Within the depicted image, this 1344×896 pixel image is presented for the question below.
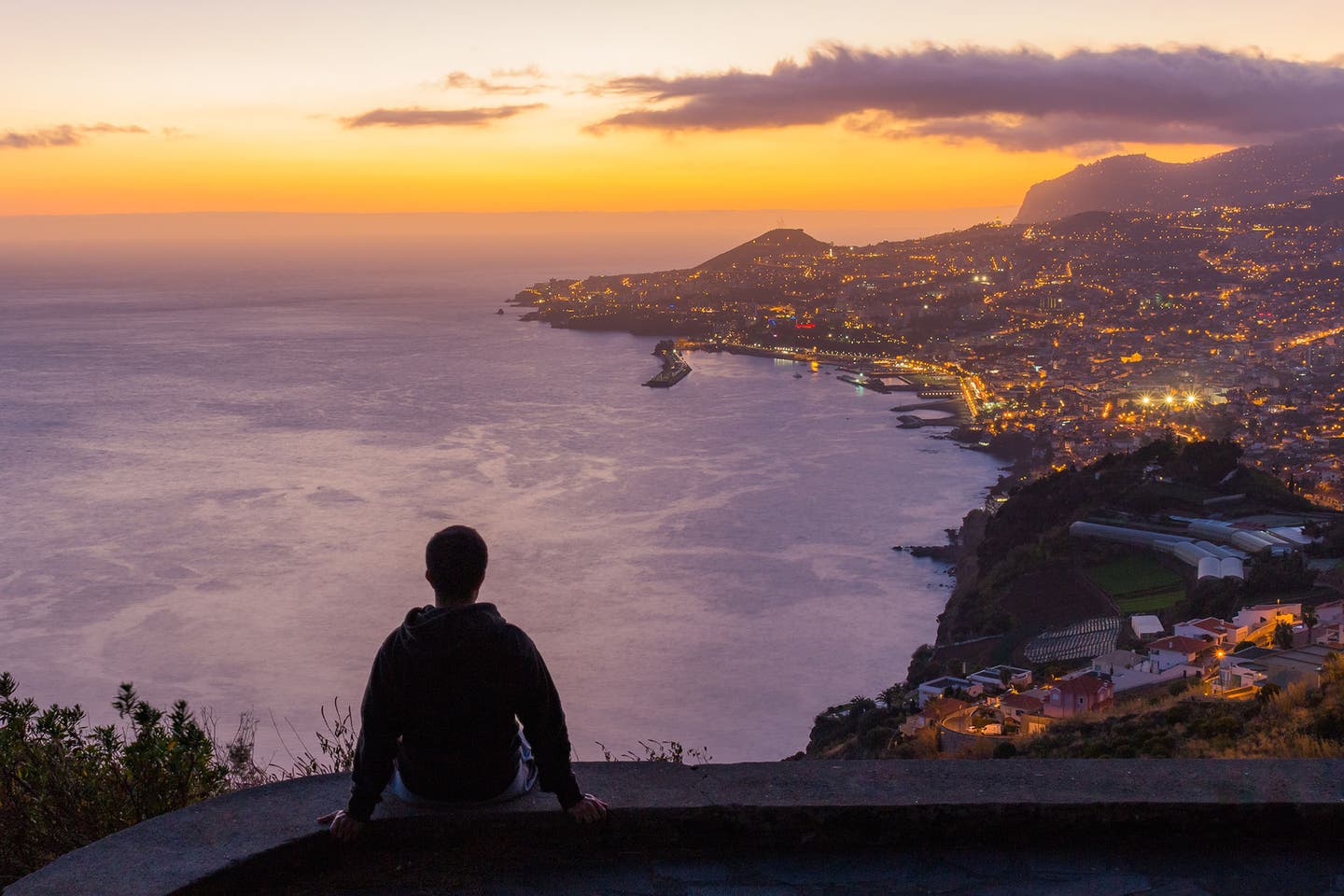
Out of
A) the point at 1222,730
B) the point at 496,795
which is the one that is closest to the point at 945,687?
the point at 1222,730

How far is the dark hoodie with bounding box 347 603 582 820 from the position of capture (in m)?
1.85

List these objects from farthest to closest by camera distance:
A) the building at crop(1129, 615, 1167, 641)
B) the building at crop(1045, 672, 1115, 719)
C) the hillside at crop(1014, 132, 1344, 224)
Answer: the hillside at crop(1014, 132, 1344, 224)
the building at crop(1129, 615, 1167, 641)
the building at crop(1045, 672, 1115, 719)

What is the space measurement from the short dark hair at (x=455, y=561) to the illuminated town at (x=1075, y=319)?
23.6 meters

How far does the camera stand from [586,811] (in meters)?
1.90

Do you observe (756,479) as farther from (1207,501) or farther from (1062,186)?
(1062,186)

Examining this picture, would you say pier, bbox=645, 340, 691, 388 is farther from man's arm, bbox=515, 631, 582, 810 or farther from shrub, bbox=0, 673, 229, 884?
man's arm, bbox=515, 631, 582, 810

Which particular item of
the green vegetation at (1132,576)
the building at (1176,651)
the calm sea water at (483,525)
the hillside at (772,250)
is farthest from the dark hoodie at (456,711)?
the hillside at (772,250)

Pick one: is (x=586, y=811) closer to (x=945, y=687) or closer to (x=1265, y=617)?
(x=945, y=687)

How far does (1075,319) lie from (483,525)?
41234mm

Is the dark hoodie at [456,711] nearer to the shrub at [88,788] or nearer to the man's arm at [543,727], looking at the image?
the man's arm at [543,727]

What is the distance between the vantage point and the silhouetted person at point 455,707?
1.85 metres

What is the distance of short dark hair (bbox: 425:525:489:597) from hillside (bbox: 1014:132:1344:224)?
311 ft

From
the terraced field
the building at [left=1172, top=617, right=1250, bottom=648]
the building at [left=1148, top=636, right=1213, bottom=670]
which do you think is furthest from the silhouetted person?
the terraced field

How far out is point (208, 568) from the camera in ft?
62.5
